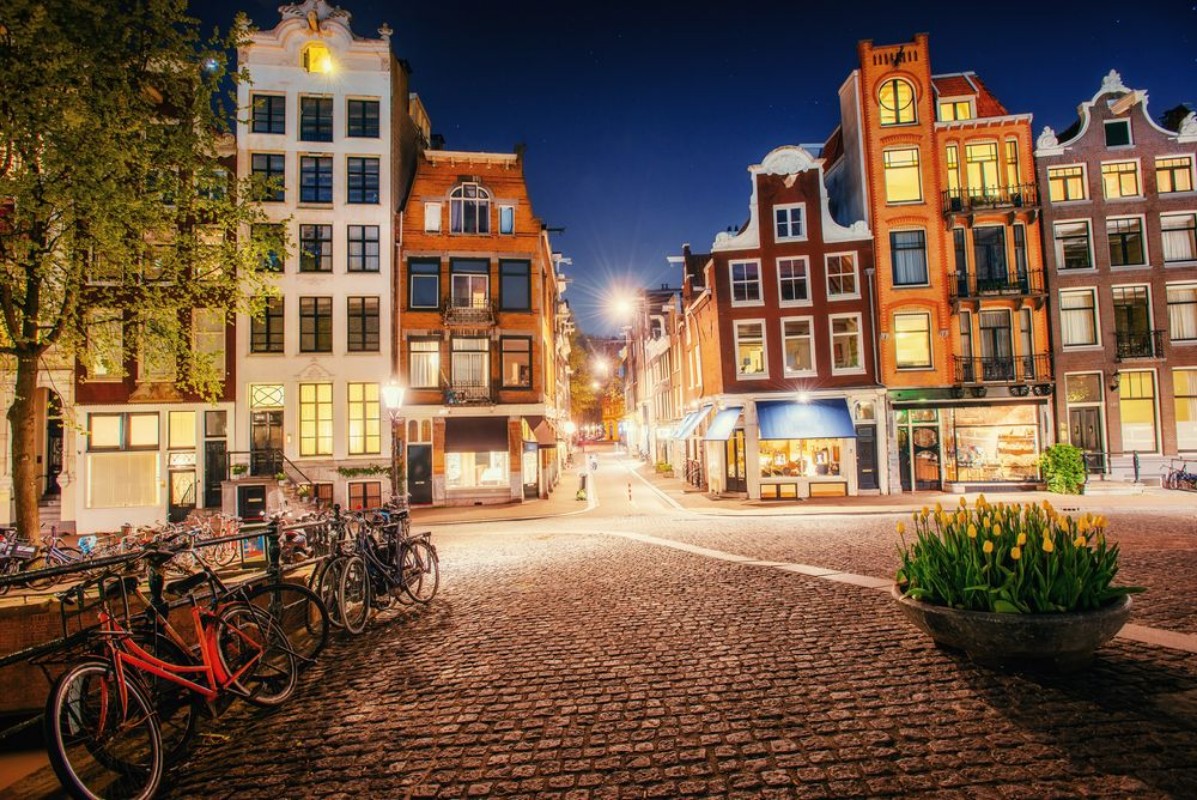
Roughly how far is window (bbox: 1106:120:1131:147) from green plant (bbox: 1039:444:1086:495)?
44.6 ft

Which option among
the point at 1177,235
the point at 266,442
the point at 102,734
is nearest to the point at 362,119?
the point at 266,442

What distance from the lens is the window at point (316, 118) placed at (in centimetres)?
2566

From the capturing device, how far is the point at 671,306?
37.8m

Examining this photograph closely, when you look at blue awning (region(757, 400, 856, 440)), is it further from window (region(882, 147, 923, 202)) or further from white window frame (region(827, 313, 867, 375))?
window (region(882, 147, 923, 202))

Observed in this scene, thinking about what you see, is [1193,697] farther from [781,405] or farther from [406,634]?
[781,405]

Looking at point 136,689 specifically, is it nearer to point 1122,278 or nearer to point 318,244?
point 318,244

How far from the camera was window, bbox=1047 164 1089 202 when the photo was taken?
981 inches

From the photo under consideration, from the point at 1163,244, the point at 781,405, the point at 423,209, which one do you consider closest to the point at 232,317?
the point at 423,209

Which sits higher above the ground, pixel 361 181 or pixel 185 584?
pixel 361 181

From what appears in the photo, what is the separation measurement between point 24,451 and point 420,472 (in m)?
15.4

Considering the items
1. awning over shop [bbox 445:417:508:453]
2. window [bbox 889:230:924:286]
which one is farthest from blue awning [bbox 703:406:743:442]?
awning over shop [bbox 445:417:508:453]

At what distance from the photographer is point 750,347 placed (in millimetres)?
25281

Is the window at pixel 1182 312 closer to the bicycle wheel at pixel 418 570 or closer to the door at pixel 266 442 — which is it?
the bicycle wheel at pixel 418 570

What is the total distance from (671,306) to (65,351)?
3105 cm
